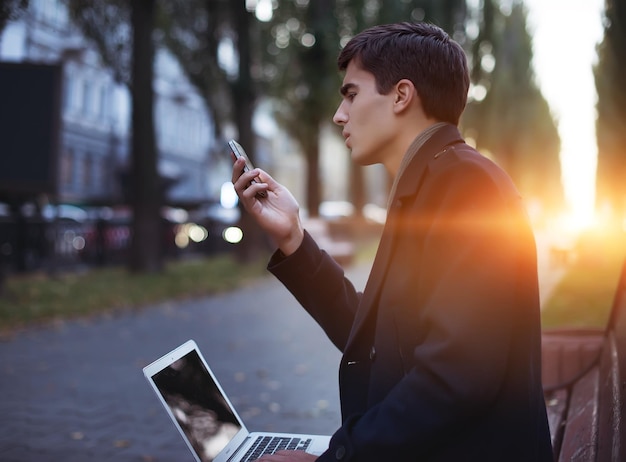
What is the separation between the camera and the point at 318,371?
24.2 ft

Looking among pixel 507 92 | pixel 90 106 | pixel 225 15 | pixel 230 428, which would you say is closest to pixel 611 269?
pixel 225 15

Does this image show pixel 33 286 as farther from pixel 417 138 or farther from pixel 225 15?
pixel 417 138

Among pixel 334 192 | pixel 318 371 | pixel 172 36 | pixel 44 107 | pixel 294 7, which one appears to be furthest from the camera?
pixel 334 192

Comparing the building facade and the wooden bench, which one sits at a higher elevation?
the building facade

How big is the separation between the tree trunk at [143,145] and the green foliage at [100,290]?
23.4 inches

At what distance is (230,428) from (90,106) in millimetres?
42668

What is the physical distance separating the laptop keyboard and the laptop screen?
8cm

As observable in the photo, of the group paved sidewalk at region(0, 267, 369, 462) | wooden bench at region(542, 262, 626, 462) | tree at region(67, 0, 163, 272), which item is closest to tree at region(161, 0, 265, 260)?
tree at region(67, 0, 163, 272)

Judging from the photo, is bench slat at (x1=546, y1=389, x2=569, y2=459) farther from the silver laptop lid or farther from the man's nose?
the man's nose

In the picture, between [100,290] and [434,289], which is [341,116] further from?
[100,290]

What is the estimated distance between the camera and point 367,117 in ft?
6.81

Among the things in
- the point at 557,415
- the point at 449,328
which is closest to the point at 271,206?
the point at 449,328

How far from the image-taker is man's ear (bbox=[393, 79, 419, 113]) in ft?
6.50

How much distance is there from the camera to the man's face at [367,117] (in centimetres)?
205
